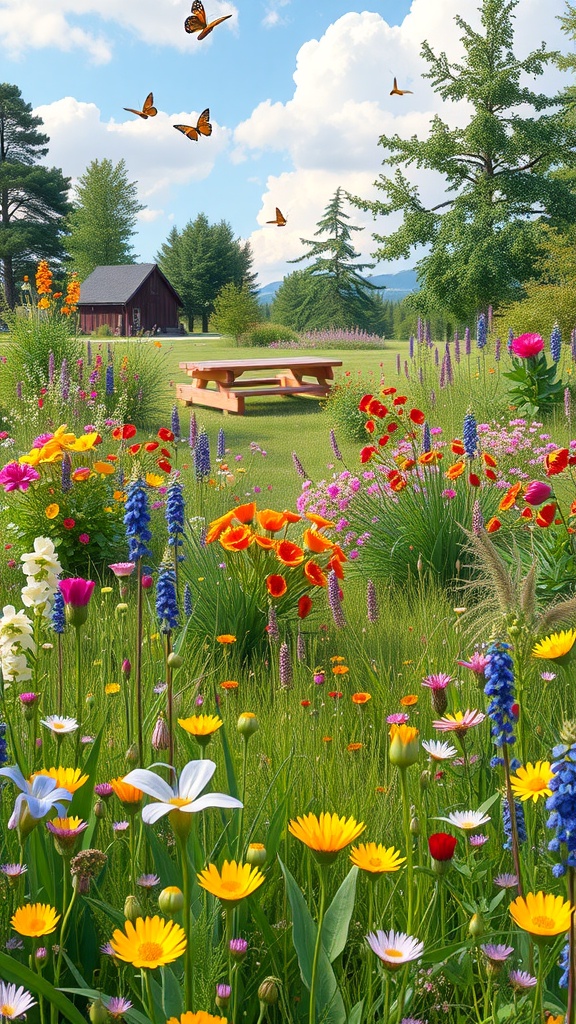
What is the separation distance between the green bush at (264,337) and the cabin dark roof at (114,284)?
40.6 feet

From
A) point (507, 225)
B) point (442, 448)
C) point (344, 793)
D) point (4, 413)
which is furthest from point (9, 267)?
point (344, 793)

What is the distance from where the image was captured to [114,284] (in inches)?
1781

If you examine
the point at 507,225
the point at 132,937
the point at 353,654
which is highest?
the point at 507,225

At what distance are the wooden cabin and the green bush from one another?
1115 cm

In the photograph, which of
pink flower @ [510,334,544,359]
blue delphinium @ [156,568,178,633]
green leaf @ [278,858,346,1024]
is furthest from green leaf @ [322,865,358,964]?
pink flower @ [510,334,544,359]

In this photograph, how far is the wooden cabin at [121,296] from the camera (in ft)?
145

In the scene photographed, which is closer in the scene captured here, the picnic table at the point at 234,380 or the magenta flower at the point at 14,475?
the magenta flower at the point at 14,475

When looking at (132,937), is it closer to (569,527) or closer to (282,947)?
(282,947)

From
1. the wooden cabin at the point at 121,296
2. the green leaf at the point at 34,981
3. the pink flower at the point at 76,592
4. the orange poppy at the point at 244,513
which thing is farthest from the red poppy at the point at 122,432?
the wooden cabin at the point at 121,296

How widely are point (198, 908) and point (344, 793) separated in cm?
68

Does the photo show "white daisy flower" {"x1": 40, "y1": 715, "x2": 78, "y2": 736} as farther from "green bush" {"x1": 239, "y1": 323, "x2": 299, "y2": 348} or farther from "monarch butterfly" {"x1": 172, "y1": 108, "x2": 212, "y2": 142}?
"green bush" {"x1": 239, "y1": 323, "x2": 299, "y2": 348}

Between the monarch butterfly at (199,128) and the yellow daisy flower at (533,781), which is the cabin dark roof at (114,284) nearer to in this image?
the monarch butterfly at (199,128)

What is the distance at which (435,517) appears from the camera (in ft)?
15.3

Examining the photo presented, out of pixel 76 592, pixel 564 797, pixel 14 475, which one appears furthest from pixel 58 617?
pixel 14 475
